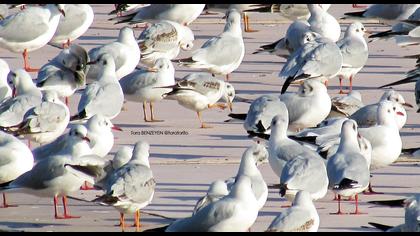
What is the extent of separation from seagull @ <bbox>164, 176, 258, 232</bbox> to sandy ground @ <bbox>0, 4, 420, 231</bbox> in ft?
2.96

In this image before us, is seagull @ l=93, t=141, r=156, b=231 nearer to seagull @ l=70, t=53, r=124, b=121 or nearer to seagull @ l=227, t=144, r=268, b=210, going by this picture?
seagull @ l=227, t=144, r=268, b=210

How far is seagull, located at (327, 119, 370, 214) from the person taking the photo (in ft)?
43.6

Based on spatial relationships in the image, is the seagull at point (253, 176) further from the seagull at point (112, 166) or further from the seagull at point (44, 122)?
the seagull at point (44, 122)

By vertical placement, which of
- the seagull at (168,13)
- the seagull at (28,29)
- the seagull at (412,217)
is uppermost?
the seagull at (412,217)

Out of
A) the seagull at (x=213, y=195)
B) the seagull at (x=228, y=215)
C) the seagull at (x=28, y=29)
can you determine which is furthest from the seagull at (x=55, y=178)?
the seagull at (x=28, y=29)

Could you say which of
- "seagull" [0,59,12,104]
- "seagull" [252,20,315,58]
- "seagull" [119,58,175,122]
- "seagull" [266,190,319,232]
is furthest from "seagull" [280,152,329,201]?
"seagull" [252,20,315,58]

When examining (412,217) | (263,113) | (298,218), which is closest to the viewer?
(412,217)

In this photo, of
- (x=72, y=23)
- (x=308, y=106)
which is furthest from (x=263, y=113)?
(x=72, y=23)

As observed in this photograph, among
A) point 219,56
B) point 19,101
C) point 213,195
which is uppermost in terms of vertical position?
point 213,195

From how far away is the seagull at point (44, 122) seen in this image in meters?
15.8

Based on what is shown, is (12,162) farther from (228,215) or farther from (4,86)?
(4,86)

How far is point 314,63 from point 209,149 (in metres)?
2.22

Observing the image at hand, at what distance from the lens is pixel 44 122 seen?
15.9 m

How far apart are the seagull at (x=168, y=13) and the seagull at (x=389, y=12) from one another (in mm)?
2242
